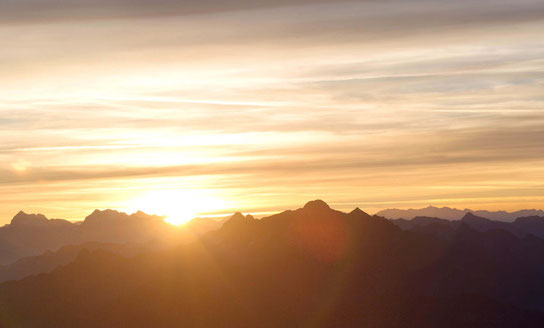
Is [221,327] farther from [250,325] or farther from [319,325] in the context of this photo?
[319,325]

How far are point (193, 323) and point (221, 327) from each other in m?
7.41

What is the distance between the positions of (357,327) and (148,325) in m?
53.6

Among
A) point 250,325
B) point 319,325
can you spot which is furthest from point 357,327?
point 250,325

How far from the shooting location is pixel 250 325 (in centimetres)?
19900

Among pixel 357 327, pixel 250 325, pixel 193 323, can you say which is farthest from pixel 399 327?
pixel 193 323

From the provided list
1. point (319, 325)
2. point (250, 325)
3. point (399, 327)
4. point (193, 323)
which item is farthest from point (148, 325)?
point (399, 327)

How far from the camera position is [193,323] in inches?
7820

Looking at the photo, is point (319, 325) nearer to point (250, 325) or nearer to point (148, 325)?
point (250, 325)

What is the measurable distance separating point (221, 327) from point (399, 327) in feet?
150

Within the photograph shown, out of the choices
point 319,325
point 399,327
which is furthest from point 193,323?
point 399,327

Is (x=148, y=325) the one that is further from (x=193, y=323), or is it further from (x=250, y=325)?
(x=250, y=325)

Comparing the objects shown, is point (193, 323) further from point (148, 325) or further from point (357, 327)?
point (357, 327)

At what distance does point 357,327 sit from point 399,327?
11.0m

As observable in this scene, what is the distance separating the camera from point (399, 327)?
656 ft
